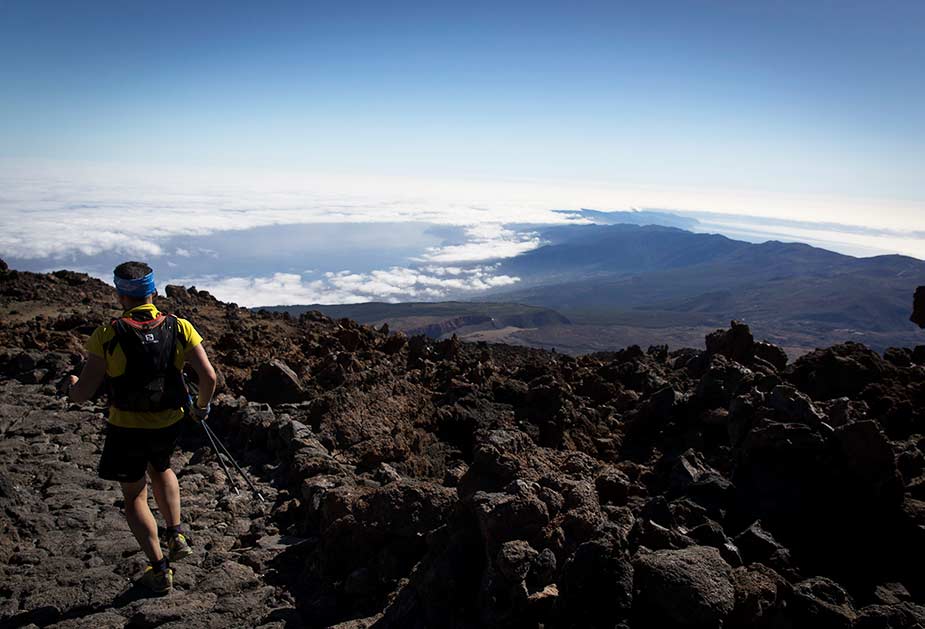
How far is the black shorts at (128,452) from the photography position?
413 cm

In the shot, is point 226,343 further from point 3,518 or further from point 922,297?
point 922,297

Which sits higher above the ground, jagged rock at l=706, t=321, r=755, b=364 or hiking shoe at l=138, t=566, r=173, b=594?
jagged rock at l=706, t=321, r=755, b=364

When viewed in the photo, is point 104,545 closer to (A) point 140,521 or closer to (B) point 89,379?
(A) point 140,521

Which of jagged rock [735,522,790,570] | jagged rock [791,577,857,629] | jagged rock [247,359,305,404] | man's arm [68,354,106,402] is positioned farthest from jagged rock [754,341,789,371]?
man's arm [68,354,106,402]

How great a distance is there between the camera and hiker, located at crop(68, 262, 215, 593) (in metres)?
4.05

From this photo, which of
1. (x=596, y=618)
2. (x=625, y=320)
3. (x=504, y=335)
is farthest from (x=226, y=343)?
(x=625, y=320)

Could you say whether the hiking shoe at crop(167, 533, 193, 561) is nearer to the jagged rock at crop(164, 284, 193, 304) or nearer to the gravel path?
the gravel path

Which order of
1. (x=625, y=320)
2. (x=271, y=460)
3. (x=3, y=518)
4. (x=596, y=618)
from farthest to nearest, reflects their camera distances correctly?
(x=625, y=320), (x=271, y=460), (x=3, y=518), (x=596, y=618)

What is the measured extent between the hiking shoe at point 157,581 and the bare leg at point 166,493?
43cm

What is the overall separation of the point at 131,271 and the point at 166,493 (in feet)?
5.50

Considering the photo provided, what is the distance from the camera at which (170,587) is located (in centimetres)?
407

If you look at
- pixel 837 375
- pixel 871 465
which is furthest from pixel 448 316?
pixel 871 465

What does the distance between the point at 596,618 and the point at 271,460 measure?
489cm

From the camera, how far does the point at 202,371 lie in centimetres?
437
